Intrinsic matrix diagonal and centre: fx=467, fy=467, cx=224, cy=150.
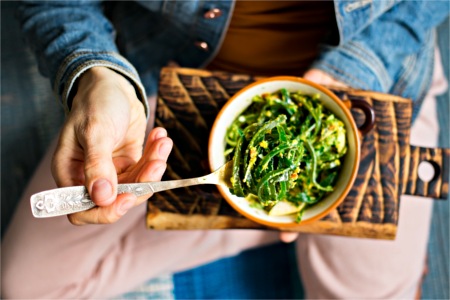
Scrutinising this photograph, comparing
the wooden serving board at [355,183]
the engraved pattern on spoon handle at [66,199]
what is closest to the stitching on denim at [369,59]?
the wooden serving board at [355,183]

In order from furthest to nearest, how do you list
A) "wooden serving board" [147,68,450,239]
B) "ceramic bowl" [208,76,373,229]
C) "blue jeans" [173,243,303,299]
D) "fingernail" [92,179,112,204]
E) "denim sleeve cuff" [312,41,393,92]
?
"blue jeans" [173,243,303,299] < "denim sleeve cuff" [312,41,393,92] < "wooden serving board" [147,68,450,239] < "ceramic bowl" [208,76,373,229] < "fingernail" [92,179,112,204]

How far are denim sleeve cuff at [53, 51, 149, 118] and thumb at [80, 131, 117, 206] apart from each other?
8.4 inches

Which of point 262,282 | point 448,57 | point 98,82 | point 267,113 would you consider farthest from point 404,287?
point 98,82

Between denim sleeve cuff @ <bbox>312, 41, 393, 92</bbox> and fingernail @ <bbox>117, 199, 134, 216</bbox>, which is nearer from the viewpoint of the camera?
fingernail @ <bbox>117, 199, 134, 216</bbox>

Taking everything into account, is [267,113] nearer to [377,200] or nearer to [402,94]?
[377,200]

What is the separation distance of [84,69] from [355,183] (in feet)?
1.94

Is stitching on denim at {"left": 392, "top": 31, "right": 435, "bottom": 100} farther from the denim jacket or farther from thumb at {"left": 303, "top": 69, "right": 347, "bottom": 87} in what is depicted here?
thumb at {"left": 303, "top": 69, "right": 347, "bottom": 87}

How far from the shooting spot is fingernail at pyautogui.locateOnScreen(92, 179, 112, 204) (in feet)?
2.33

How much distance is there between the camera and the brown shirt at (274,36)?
1.09 metres

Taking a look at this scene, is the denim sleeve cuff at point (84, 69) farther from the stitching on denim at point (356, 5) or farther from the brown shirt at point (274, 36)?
the stitching on denim at point (356, 5)

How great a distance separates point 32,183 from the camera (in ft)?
4.03

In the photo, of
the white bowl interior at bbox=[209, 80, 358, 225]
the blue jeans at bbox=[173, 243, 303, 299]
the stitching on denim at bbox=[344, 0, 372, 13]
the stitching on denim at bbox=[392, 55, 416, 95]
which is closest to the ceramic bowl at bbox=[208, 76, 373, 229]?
the white bowl interior at bbox=[209, 80, 358, 225]

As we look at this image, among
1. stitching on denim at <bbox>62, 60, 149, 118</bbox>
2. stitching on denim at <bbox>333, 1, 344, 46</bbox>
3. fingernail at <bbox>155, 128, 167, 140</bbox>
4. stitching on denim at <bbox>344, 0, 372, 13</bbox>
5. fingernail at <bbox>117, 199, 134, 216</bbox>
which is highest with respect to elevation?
stitching on denim at <bbox>344, 0, 372, 13</bbox>

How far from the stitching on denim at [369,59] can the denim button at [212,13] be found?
0.98ft
